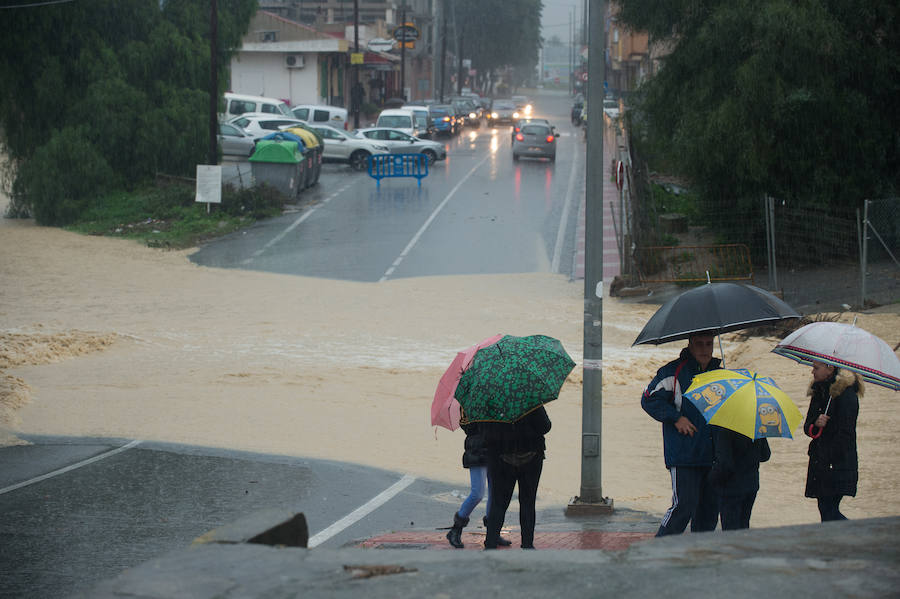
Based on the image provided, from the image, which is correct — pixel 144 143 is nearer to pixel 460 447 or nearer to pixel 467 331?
pixel 467 331

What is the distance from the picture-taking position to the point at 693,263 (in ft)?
65.8

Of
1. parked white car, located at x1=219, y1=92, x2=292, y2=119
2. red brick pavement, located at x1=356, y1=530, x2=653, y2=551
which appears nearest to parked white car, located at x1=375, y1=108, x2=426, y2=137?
parked white car, located at x1=219, y1=92, x2=292, y2=119

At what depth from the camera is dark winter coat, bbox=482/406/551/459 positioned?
654 cm

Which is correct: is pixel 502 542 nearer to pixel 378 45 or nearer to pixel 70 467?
pixel 70 467

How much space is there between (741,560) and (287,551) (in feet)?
6.08

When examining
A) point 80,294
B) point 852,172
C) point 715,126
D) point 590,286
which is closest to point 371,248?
point 80,294

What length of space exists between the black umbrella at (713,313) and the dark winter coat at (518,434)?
94 cm

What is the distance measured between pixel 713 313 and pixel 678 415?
2.69 ft

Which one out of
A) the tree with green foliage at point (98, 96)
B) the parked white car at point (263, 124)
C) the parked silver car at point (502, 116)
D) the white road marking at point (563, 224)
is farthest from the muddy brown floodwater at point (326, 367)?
the parked silver car at point (502, 116)

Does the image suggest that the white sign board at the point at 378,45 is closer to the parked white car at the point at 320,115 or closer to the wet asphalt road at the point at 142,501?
the parked white car at the point at 320,115

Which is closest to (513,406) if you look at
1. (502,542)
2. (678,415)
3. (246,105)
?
(678,415)

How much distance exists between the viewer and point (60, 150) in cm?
2786

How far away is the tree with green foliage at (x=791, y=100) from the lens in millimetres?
18797

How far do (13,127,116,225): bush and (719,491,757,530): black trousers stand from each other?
24.8 m
